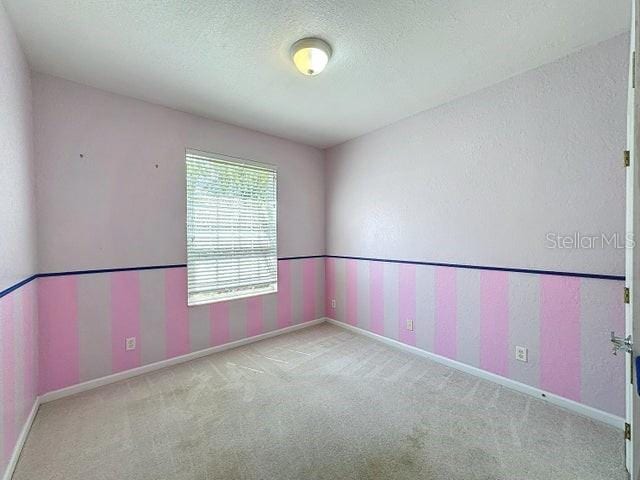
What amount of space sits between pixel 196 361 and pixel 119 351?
692mm

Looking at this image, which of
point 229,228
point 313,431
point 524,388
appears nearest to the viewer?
point 313,431

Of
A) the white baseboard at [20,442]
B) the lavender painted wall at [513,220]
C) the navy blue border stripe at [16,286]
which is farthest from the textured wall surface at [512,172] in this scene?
the white baseboard at [20,442]

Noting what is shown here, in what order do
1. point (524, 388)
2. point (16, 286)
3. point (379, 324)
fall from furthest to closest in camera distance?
point (379, 324)
point (524, 388)
point (16, 286)

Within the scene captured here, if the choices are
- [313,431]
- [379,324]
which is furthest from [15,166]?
[379,324]

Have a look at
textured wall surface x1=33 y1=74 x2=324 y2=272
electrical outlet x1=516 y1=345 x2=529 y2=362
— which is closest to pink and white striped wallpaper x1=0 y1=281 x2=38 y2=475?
textured wall surface x1=33 y1=74 x2=324 y2=272

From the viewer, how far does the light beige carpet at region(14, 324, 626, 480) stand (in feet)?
5.01

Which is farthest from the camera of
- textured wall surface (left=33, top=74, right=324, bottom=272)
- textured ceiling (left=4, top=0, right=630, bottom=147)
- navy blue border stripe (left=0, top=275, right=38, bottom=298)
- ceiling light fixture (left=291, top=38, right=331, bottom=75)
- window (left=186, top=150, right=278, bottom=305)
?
window (left=186, top=150, right=278, bottom=305)

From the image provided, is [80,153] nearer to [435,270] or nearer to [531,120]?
[435,270]

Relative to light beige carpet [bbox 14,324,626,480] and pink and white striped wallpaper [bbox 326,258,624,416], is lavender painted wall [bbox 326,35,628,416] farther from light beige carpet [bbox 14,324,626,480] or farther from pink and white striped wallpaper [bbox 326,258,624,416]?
light beige carpet [bbox 14,324,626,480]

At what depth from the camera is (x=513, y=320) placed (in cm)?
234

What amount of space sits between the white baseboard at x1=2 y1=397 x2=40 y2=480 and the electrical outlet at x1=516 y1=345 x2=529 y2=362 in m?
3.36

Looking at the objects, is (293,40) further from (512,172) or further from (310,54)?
(512,172)

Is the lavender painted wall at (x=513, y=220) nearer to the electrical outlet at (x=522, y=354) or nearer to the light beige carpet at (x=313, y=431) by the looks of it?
the electrical outlet at (x=522, y=354)

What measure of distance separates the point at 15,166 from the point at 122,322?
1439 millimetres
